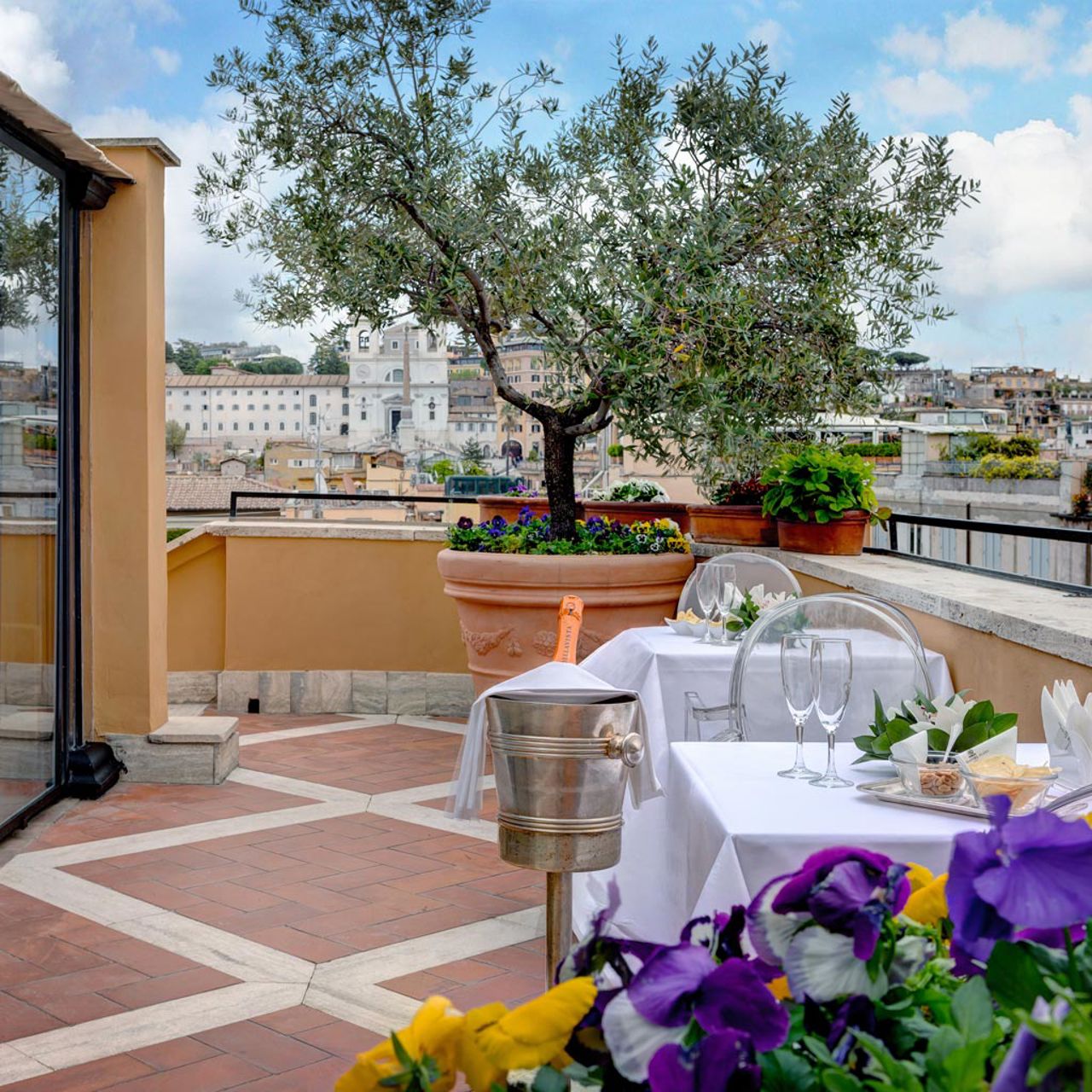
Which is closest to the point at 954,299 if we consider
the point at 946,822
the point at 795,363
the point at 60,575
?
the point at 795,363

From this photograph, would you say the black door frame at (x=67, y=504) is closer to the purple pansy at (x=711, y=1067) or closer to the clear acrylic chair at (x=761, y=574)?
the clear acrylic chair at (x=761, y=574)

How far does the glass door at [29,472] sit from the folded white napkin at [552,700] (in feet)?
8.33

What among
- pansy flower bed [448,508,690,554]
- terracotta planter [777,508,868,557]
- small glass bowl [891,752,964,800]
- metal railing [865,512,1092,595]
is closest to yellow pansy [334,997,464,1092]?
small glass bowl [891,752,964,800]

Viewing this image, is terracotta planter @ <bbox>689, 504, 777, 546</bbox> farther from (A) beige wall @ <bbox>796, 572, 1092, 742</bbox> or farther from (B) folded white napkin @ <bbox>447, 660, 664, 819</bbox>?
(B) folded white napkin @ <bbox>447, 660, 664, 819</bbox>

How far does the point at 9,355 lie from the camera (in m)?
4.15

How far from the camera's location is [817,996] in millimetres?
556

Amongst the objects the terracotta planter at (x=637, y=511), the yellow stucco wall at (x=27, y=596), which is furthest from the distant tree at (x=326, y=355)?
the yellow stucco wall at (x=27, y=596)

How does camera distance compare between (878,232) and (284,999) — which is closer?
(284,999)

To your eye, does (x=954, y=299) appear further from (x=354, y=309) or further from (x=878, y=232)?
(x=354, y=309)

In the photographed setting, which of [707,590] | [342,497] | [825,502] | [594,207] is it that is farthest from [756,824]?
[342,497]

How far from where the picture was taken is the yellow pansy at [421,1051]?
554 mm

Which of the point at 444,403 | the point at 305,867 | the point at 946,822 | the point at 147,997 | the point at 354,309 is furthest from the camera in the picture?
the point at 444,403

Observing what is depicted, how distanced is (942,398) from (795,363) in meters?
63.4

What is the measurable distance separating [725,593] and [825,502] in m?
1.27
